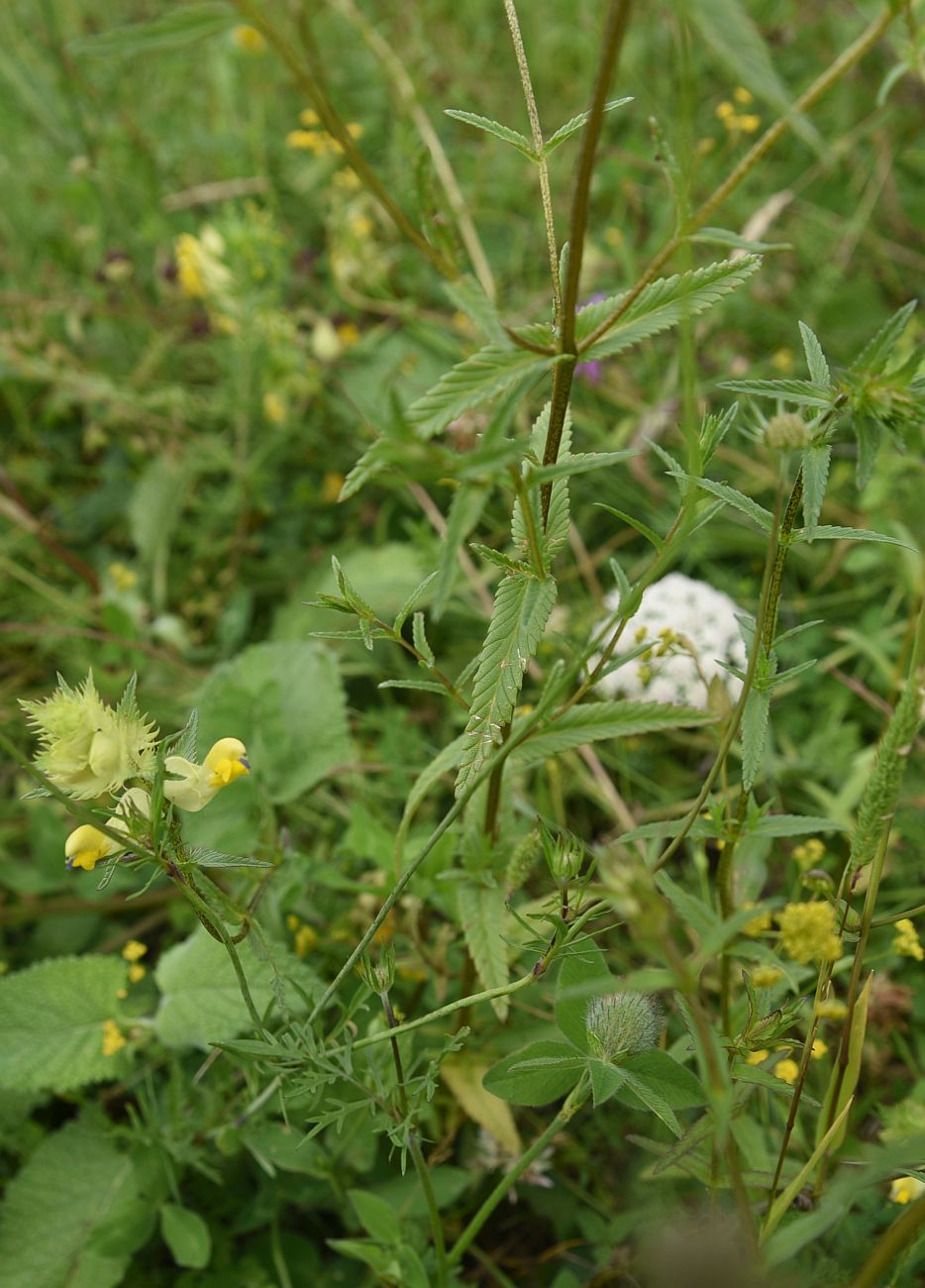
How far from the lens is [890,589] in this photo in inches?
80.5

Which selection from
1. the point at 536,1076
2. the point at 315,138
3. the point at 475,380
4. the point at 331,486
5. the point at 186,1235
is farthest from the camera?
the point at 315,138

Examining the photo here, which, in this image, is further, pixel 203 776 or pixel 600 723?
pixel 203 776

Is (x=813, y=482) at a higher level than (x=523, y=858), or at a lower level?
higher

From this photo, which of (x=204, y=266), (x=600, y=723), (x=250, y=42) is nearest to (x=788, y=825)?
(x=600, y=723)

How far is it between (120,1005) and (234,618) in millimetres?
842

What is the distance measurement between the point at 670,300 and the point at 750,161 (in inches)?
4.4

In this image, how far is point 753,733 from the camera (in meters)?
0.90

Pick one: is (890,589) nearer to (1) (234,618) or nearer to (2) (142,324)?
(1) (234,618)

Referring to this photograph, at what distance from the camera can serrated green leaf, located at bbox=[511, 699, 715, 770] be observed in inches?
33.9

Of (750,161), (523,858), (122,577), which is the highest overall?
(750,161)

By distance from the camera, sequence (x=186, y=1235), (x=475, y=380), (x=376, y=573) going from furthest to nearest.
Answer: (x=376, y=573)
(x=186, y=1235)
(x=475, y=380)

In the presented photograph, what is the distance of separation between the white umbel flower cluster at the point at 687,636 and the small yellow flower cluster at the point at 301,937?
592 millimetres

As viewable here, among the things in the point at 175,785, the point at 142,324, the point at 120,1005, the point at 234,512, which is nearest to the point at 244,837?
the point at 120,1005

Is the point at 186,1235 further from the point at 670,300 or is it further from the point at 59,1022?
the point at 670,300
